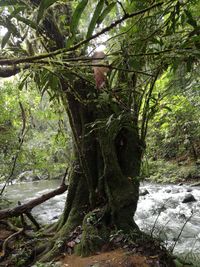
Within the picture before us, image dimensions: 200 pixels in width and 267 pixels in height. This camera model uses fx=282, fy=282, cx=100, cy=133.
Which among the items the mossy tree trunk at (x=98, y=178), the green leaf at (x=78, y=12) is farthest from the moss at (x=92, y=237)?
the green leaf at (x=78, y=12)

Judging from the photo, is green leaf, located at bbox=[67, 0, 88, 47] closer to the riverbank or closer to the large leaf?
the large leaf

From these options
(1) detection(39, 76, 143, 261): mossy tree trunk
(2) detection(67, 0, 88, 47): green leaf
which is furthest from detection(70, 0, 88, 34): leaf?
(1) detection(39, 76, 143, 261): mossy tree trunk

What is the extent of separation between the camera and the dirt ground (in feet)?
8.93

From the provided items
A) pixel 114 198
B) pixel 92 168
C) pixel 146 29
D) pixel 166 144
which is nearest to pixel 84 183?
pixel 92 168

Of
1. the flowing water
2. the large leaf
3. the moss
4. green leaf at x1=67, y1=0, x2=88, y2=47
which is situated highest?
the large leaf

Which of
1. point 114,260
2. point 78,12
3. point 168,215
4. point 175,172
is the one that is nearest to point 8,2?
point 78,12

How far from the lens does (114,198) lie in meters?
3.46

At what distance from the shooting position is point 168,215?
6312 millimetres

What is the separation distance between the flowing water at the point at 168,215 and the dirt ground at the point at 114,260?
0.68 meters

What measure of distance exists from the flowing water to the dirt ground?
2.24 ft

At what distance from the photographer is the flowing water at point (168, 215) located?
4.57m

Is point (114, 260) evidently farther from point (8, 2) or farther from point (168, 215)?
point (168, 215)

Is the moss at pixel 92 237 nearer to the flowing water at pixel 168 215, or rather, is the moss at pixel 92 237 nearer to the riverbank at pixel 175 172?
the flowing water at pixel 168 215

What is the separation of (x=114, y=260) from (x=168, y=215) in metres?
3.82
